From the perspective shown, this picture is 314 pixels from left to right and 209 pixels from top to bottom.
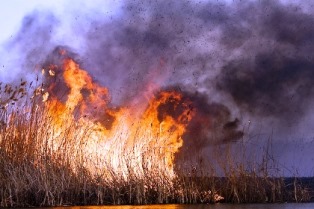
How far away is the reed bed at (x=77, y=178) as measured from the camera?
19.5 meters

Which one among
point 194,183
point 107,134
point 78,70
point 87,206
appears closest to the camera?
point 87,206

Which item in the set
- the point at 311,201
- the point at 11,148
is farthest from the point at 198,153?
the point at 11,148

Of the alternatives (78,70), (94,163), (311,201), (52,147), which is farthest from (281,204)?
(78,70)

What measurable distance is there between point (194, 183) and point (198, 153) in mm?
1075

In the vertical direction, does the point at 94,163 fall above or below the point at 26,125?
below

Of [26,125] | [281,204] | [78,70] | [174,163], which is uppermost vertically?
[78,70]

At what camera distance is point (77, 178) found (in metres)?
→ 20.0

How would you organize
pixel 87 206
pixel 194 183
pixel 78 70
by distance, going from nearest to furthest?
pixel 87 206, pixel 194 183, pixel 78 70

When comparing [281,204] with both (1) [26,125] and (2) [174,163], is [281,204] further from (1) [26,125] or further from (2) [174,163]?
(1) [26,125]

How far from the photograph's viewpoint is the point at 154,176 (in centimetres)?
2059

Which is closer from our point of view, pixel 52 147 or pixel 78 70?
pixel 52 147

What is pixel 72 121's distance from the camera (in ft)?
71.2

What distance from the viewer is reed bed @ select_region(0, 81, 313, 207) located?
19.5m

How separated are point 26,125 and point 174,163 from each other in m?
5.14
